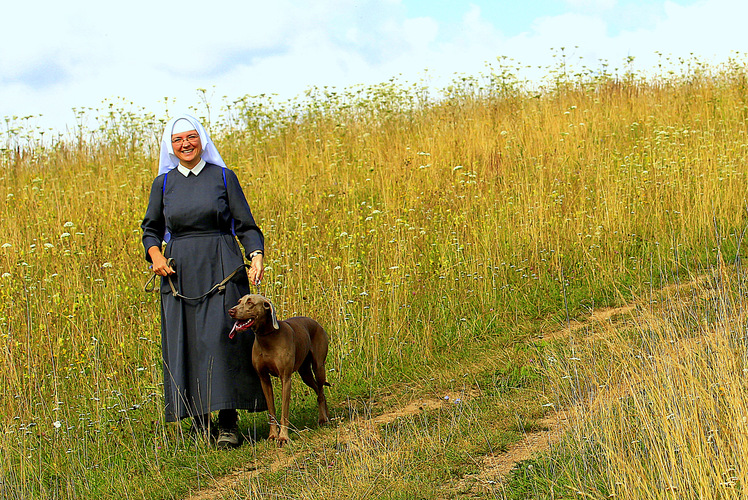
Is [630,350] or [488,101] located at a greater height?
[488,101]

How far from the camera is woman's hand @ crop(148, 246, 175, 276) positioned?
16.7 feet

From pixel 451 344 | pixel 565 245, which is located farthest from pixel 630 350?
pixel 565 245

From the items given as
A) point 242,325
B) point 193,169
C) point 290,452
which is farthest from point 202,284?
point 290,452

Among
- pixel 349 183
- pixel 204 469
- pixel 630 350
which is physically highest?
pixel 349 183

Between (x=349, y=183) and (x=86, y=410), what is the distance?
18.4ft

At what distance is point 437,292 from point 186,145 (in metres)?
3.31

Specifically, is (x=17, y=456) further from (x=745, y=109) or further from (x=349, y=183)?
(x=745, y=109)

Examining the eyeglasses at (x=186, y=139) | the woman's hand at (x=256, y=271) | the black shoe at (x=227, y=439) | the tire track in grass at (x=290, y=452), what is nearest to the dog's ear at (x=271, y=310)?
the woman's hand at (x=256, y=271)

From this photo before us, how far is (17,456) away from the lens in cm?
527

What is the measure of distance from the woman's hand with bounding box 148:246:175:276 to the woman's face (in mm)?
657

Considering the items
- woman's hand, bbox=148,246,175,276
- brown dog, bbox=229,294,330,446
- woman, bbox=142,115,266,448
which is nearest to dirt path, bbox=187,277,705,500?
brown dog, bbox=229,294,330,446

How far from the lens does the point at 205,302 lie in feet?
16.9

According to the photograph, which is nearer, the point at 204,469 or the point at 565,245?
the point at 204,469

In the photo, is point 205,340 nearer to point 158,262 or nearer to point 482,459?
point 158,262
